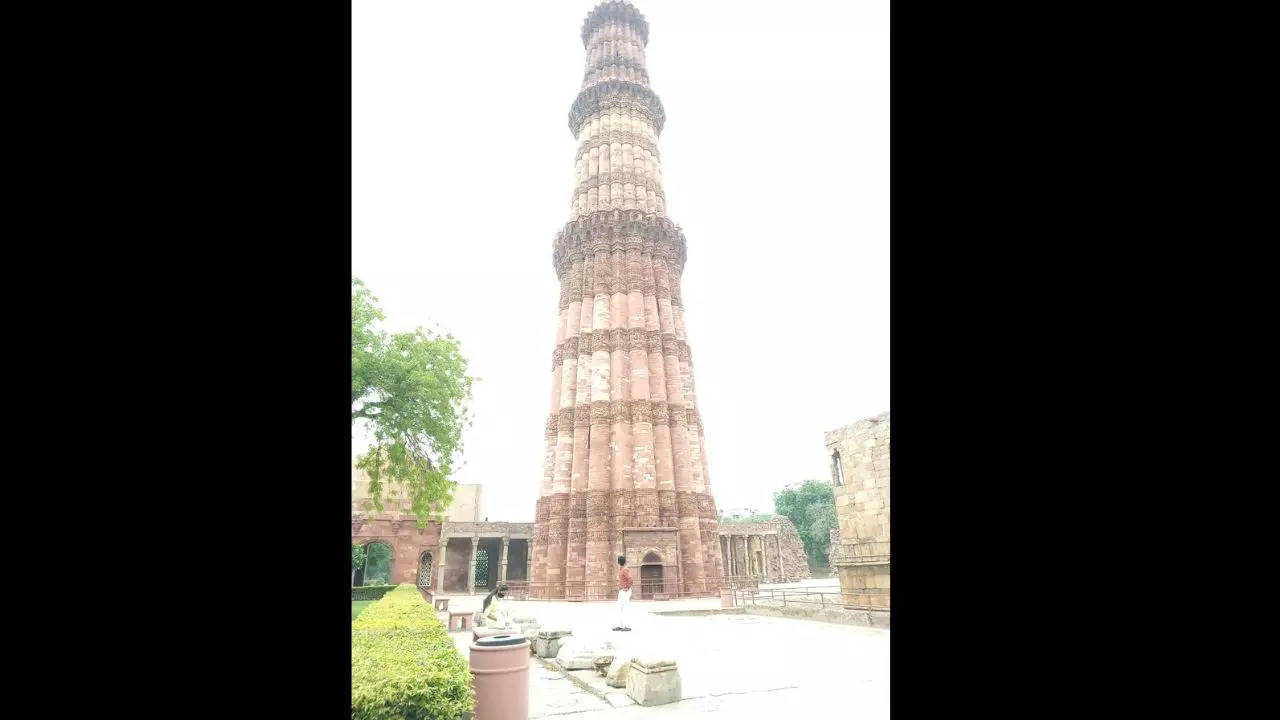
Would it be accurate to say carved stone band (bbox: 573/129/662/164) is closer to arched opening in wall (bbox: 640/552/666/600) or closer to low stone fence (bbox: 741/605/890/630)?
arched opening in wall (bbox: 640/552/666/600)

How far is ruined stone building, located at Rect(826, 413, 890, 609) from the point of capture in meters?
13.5

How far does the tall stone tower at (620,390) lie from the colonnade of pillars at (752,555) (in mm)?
9914

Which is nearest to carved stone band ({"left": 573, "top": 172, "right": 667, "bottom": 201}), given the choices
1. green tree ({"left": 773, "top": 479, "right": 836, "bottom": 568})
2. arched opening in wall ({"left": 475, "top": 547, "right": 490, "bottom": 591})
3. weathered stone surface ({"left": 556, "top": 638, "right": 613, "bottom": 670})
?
arched opening in wall ({"left": 475, "top": 547, "right": 490, "bottom": 591})

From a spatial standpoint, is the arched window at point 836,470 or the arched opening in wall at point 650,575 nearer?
the arched window at point 836,470

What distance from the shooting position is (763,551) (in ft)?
127

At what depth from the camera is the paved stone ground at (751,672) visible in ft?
21.2

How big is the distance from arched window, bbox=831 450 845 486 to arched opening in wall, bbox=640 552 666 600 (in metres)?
10.9

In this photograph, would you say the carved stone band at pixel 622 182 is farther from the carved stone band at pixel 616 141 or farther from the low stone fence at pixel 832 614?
the low stone fence at pixel 832 614

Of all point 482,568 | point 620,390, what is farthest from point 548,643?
point 482,568

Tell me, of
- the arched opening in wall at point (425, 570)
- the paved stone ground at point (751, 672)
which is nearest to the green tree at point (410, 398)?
the paved stone ground at point (751, 672)

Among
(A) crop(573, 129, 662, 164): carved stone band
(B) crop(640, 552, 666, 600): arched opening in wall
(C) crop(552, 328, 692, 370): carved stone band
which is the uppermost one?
(A) crop(573, 129, 662, 164): carved stone band
